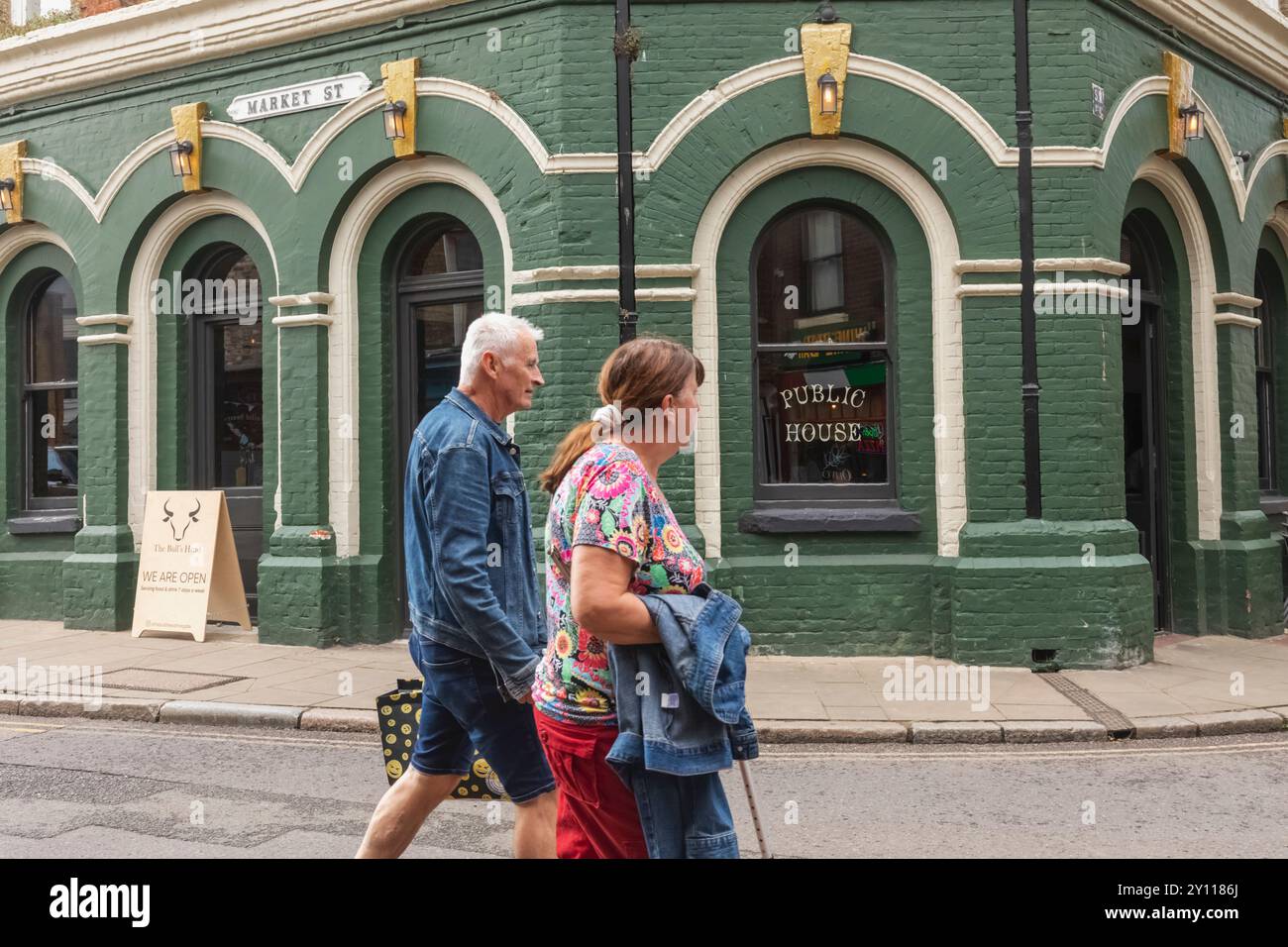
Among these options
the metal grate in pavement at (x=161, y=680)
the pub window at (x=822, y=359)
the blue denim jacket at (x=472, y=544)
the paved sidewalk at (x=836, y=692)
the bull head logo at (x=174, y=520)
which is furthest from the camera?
the bull head logo at (x=174, y=520)

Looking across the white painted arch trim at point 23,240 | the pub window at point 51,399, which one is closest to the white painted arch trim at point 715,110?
the white painted arch trim at point 23,240

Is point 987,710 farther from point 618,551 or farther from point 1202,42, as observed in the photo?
point 1202,42

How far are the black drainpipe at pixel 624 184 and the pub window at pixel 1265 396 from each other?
8.15 metres

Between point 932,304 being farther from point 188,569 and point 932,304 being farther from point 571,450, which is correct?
point 571,450

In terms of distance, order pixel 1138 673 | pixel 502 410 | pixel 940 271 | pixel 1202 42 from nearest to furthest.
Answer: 1. pixel 502 410
2. pixel 1138 673
3. pixel 940 271
4. pixel 1202 42

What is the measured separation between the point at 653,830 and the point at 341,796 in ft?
12.4

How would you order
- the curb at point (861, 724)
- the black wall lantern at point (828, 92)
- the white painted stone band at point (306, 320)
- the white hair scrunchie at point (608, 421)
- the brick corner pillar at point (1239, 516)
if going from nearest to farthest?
the white hair scrunchie at point (608, 421)
the curb at point (861, 724)
the black wall lantern at point (828, 92)
the white painted stone band at point (306, 320)
the brick corner pillar at point (1239, 516)

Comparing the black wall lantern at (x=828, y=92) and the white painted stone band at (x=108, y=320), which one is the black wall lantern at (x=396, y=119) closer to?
the black wall lantern at (x=828, y=92)

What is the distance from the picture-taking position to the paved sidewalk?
7664 millimetres

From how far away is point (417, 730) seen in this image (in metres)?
4.09

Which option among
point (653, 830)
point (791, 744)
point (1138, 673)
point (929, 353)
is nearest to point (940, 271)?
point (929, 353)

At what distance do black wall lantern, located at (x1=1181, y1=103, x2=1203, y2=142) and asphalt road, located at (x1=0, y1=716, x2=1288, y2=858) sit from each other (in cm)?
614

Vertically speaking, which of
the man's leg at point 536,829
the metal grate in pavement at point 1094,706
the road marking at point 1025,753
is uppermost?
the man's leg at point 536,829

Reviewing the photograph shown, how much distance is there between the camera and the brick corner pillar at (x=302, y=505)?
11117 mm
